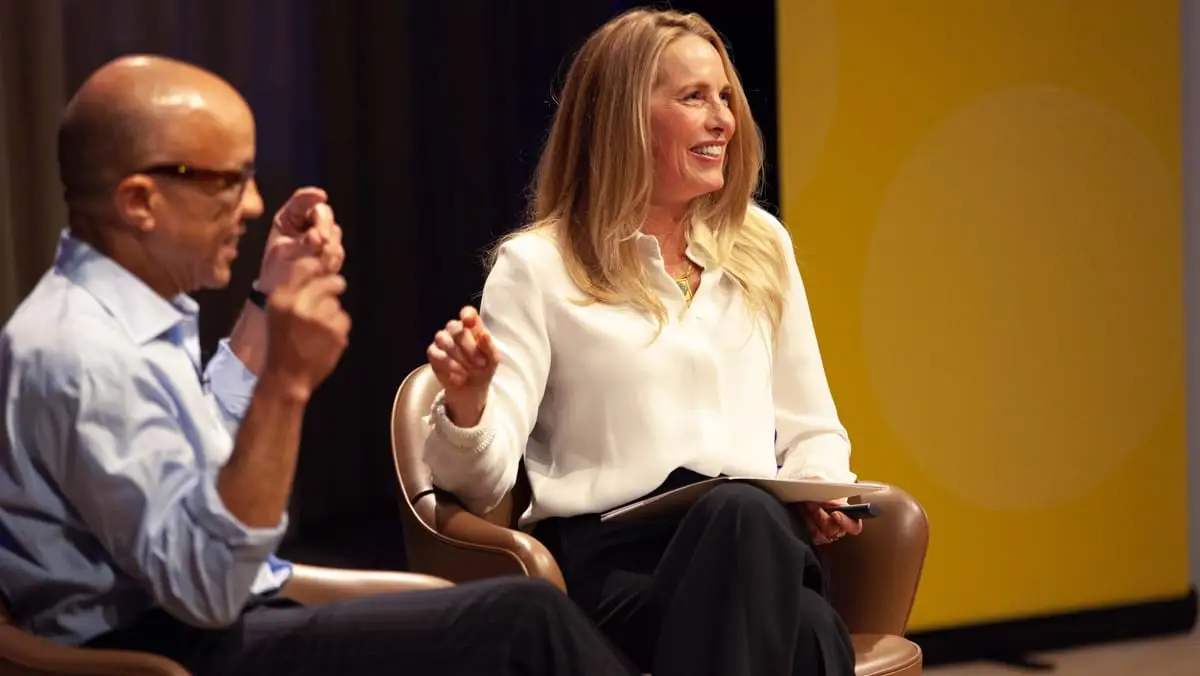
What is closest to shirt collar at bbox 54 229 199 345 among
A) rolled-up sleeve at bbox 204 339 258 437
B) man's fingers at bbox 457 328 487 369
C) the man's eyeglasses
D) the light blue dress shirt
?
the light blue dress shirt

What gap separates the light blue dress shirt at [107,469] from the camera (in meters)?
1.36

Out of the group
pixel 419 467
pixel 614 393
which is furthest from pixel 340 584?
pixel 614 393

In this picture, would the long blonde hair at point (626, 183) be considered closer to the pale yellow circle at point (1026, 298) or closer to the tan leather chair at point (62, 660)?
the pale yellow circle at point (1026, 298)

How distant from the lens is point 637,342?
7.78ft

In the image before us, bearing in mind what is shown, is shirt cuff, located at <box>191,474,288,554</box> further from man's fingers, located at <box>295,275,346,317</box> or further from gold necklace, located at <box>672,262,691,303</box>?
gold necklace, located at <box>672,262,691,303</box>

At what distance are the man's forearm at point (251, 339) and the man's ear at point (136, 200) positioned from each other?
1.14 feet

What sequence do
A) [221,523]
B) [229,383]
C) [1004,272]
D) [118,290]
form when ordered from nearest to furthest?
[221,523]
[118,290]
[229,383]
[1004,272]

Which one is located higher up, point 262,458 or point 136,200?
point 136,200

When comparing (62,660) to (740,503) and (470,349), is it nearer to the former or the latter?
(470,349)

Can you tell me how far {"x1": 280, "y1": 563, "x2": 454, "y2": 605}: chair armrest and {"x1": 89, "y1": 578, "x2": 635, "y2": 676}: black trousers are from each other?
162mm

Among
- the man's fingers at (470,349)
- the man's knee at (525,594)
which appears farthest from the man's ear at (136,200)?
the man's fingers at (470,349)

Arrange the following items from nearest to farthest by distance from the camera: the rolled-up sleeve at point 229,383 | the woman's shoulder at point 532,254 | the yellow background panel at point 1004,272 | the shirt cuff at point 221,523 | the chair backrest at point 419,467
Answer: the shirt cuff at point 221,523 < the rolled-up sleeve at point 229,383 < the chair backrest at point 419,467 < the woman's shoulder at point 532,254 < the yellow background panel at point 1004,272

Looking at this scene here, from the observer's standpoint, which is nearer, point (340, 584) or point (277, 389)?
point (277, 389)

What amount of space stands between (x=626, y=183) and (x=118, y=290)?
3.66 feet
